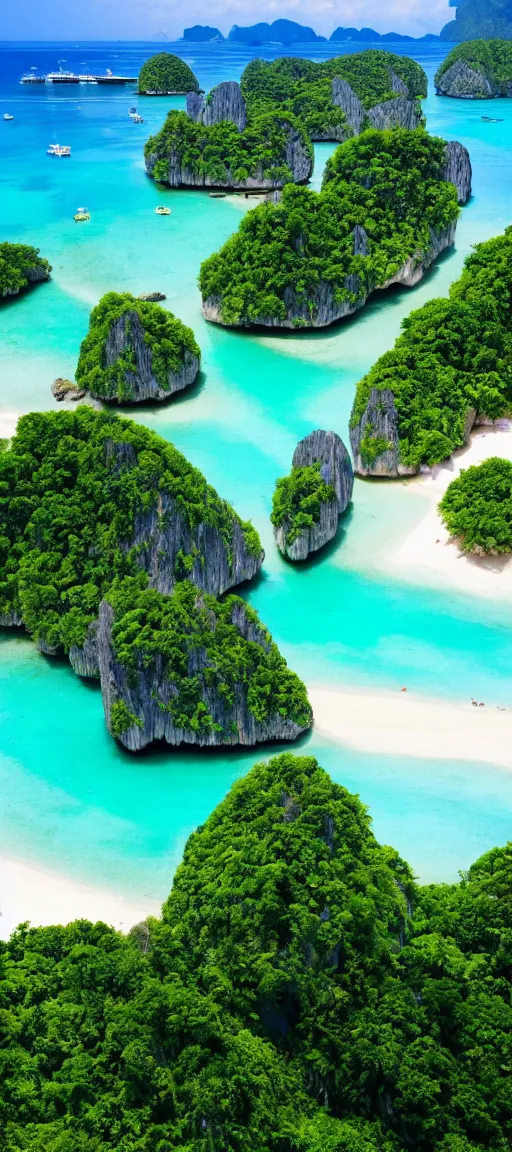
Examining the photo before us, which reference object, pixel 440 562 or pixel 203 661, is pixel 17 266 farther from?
pixel 203 661

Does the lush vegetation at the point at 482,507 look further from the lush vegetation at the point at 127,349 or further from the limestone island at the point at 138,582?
the lush vegetation at the point at 127,349

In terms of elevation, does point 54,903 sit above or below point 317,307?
below

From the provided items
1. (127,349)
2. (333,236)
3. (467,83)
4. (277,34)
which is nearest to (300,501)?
(127,349)

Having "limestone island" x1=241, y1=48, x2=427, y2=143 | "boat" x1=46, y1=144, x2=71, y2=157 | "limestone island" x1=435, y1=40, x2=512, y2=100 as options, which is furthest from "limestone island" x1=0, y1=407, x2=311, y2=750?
"limestone island" x1=435, y1=40, x2=512, y2=100

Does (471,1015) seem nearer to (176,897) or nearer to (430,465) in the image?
(176,897)

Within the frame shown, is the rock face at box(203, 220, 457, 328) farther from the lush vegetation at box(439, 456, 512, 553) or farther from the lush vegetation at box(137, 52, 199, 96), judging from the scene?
the lush vegetation at box(137, 52, 199, 96)

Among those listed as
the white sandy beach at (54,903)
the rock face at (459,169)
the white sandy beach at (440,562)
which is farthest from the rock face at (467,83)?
the white sandy beach at (54,903)

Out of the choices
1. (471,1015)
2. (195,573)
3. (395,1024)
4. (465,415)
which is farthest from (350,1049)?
(465,415)
